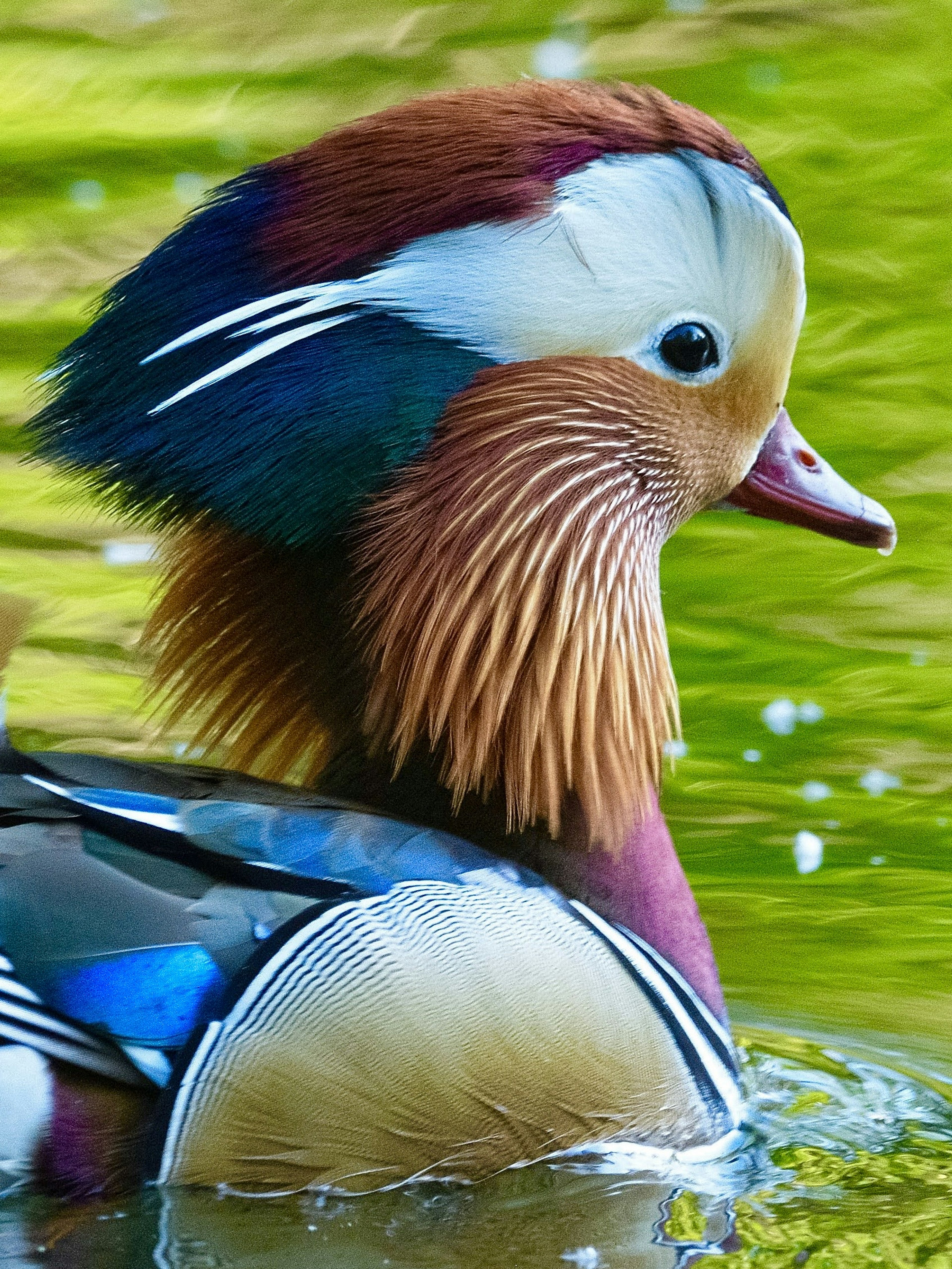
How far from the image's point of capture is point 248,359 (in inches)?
128

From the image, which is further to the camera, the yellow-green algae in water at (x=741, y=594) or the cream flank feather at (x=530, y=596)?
the cream flank feather at (x=530, y=596)

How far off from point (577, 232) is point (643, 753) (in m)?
0.89

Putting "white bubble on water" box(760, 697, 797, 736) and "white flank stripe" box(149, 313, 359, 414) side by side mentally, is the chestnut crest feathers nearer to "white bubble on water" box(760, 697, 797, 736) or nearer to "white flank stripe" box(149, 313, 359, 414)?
"white flank stripe" box(149, 313, 359, 414)

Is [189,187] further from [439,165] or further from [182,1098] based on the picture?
[182,1098]

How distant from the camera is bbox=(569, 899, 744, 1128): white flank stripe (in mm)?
3398

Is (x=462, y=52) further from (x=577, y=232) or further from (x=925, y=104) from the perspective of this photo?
(x=577, y=232)

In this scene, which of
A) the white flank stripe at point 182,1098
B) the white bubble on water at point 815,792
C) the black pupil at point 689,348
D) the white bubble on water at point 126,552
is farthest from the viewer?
the white bubble on water at point 126,552

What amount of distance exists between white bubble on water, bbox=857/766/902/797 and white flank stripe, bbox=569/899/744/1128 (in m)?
1.78

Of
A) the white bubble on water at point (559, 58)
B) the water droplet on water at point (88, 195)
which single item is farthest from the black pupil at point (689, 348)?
the white bubble on water at point (559, 58)

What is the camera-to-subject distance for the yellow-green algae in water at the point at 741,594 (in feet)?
10.6

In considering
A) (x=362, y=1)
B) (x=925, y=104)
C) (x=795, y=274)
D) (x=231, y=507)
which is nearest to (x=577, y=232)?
(x=795, y=274)

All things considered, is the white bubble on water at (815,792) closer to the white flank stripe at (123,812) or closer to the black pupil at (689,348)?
the black pupil at (689,348)

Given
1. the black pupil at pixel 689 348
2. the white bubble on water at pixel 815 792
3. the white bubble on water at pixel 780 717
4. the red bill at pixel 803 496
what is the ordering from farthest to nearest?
the white bubble on water at pixel 780 717 < the white bubble on water at pixel 815 792 < the red bill at pixel 803 496 < the black pupil at pixel 689 348

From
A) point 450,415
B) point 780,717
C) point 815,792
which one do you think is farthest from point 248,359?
point 780,717
